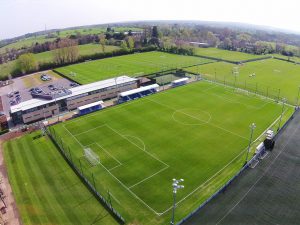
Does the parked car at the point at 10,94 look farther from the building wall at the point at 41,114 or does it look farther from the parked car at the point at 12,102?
the building wall at the point at 41,114

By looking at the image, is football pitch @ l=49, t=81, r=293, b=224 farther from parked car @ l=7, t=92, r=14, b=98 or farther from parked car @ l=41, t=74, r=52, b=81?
parked car @ l=41, t=74, r=52, b=81

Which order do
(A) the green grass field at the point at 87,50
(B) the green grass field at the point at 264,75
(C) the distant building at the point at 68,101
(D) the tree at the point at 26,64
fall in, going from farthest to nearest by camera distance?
1. (A) the green grass field at the point at 87,50
2. (D) the tree at the point at 26,64
3. (B) the green grass field at the point at 264,75
4. (C) the distant building at the point at 68,101

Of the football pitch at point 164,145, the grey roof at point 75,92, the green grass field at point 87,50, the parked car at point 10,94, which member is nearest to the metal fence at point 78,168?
the football pitch at point 164,145

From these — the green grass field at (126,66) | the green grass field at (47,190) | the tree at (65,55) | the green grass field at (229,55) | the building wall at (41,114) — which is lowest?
the green grass field at (47,190)

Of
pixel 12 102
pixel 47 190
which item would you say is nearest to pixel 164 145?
pixel 47 190

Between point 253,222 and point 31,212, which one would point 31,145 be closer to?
point 31,212

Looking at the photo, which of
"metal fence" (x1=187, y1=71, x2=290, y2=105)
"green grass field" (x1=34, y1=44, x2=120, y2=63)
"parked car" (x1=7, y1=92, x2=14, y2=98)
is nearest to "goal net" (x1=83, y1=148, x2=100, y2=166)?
"parked car" (x1=7, y1=92, x2=14, y2=98)

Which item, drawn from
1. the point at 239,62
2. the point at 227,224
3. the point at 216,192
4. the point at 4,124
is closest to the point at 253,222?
the point at 227,224
